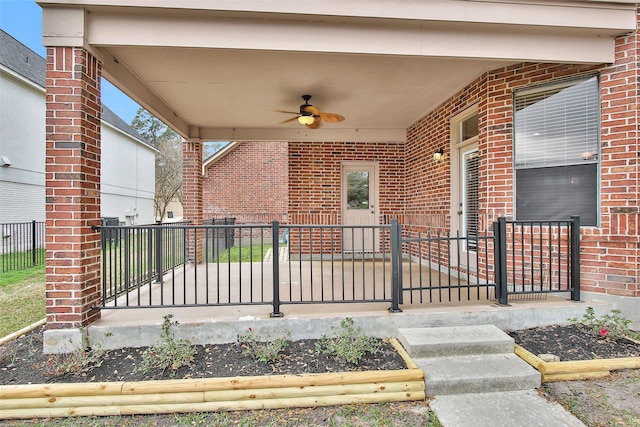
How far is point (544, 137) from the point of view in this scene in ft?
12.1

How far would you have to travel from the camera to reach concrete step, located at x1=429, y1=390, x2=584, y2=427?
2047 mm

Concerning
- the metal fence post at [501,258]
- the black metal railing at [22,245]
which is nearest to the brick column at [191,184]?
the black metal railing at [22,245]

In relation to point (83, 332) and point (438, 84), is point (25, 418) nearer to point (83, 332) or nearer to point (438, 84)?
point (83, 332)

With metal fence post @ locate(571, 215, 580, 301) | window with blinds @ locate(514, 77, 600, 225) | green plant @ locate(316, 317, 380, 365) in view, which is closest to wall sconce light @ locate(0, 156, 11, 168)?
green plant @ locate(316, 317, 380, 365)

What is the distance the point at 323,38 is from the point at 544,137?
2734 millimetres

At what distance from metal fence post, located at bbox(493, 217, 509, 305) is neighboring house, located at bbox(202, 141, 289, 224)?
1000 cm

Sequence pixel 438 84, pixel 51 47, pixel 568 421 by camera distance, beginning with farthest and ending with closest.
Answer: pixel 438 84 → pixel 51 47 → pixel 568 421

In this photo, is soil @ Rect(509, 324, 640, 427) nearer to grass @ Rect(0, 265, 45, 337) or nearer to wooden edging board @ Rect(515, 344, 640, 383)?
wooden edging board @ Rect(515, 344, 640, 383)

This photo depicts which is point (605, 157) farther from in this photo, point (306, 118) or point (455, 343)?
point (306, 118)

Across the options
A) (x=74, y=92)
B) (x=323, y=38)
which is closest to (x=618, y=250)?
(x=323, y=38)

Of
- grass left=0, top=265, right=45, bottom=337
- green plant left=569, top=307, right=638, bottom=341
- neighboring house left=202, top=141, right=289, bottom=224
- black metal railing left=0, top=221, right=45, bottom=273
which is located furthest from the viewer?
neighboring house left=202, top=141, right=289, bottom=224

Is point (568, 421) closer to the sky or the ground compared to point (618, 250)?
closer to the ground

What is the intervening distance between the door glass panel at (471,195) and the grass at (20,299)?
5.58 m

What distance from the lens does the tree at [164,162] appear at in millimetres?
19859
